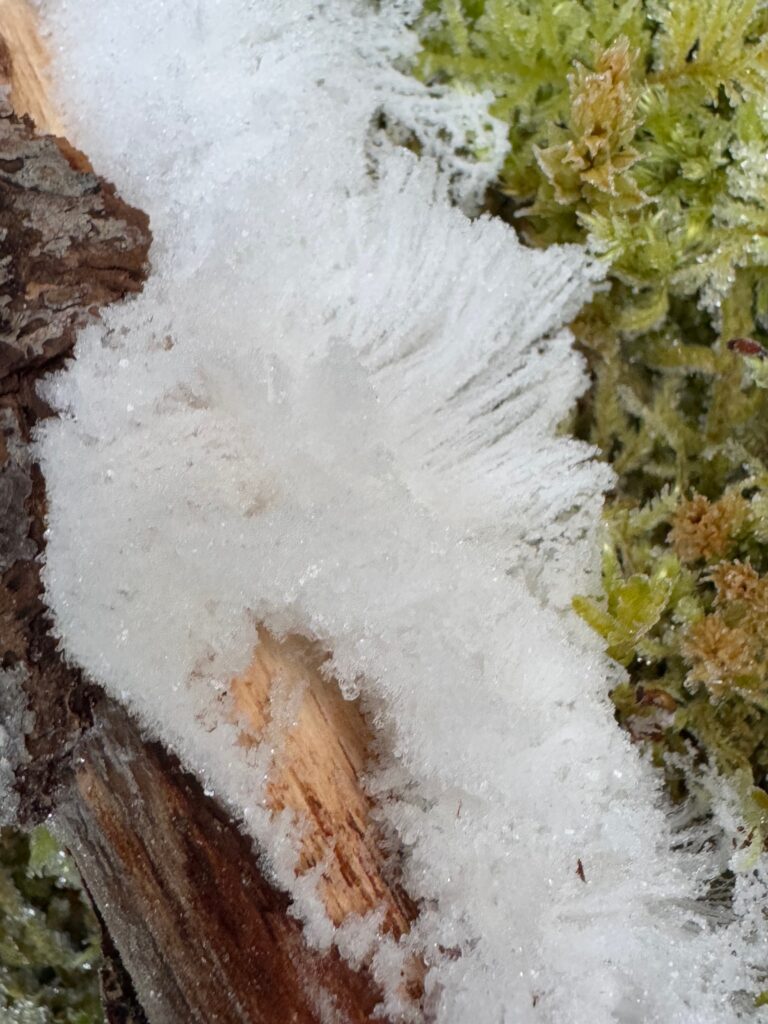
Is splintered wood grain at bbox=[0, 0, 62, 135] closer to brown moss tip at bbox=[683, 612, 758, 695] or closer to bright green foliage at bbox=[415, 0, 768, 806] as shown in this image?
bright green foliage at bbox=[415, 0, 768, 806]

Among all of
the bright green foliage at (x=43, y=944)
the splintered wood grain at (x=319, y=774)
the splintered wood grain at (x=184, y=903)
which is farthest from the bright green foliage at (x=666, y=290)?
the bright green foliage at (x=43, y=944)

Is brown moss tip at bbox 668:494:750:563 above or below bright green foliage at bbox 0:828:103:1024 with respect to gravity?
above

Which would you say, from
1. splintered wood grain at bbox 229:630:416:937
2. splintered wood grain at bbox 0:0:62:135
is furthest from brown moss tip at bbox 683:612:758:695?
splintered wood grain at bbox 0:0:62:135

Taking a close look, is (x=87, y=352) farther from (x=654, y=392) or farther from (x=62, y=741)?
(x=654, y=392)

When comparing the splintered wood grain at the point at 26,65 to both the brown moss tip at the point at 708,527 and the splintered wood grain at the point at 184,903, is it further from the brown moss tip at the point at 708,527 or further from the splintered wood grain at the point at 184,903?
the brown moss tip at the point at 708,527

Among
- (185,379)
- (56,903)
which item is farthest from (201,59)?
(56,903)

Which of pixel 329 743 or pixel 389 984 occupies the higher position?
pixel 329 743

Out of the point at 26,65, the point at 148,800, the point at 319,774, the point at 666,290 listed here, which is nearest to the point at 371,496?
the point at 319,774
